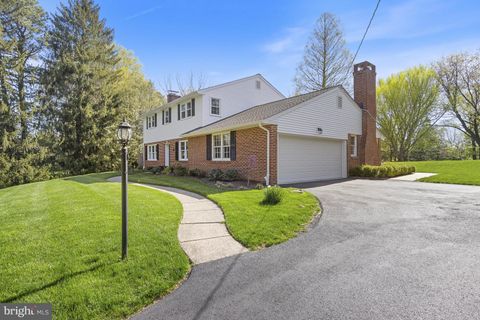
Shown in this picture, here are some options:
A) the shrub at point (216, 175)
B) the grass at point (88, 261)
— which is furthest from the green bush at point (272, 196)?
the shrub at point (216, 175)

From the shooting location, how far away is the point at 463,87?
85.9 feet

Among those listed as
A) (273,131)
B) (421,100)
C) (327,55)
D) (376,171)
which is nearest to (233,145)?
(273,131)

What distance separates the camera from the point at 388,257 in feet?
12.8

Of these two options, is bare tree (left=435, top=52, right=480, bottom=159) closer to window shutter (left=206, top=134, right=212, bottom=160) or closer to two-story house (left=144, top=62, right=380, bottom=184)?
two-story house (left=144, top=62, right=380, bottom=184)

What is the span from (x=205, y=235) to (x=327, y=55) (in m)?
20.9

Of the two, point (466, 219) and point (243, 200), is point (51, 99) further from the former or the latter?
point (466, 219)

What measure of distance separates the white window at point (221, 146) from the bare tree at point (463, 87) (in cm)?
2496

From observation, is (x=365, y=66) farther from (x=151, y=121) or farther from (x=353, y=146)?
(x=151, y=121)

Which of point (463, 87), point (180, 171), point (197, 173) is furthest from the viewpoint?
point (463, 87)

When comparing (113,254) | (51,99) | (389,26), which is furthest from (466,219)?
(51,99)

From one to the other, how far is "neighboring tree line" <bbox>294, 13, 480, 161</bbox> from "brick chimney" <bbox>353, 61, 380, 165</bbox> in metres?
5.91

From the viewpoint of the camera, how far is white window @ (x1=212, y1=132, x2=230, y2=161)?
44.1 feet

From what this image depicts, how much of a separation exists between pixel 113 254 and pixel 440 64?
33.5m

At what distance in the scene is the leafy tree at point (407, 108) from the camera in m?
25.0
